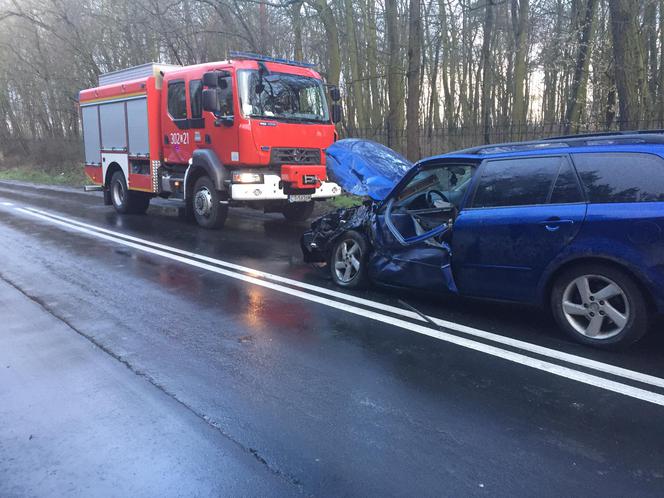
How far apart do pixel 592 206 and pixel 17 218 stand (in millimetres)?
12413

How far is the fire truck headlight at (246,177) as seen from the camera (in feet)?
34.1

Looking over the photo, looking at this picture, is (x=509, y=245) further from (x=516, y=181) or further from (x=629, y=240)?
(x=629, y=240)

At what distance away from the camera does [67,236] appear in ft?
34.4

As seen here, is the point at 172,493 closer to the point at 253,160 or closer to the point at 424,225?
the point at 424,225

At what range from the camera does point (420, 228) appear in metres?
5.99

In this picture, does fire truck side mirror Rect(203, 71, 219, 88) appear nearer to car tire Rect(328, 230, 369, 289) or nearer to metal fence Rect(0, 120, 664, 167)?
car tire Rect(328, 230, 369, 289)

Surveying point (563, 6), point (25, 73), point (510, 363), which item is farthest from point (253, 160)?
point (25, 73)

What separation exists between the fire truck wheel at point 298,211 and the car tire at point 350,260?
5.97m

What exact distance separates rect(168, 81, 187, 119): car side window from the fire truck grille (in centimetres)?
219

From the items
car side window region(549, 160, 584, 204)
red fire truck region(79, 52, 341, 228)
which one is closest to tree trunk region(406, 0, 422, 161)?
red fire truck region(79, 52, 341, 228)

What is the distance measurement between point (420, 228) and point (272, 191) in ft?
16.9

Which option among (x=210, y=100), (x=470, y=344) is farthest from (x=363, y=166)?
(x=470, y=344)

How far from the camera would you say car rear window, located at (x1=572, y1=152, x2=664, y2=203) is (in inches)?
167

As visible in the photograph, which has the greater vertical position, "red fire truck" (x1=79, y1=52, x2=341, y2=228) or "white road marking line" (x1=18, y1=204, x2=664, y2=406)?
"red fire truck" (x1=79, y1=52, x2=341, y2=228)
